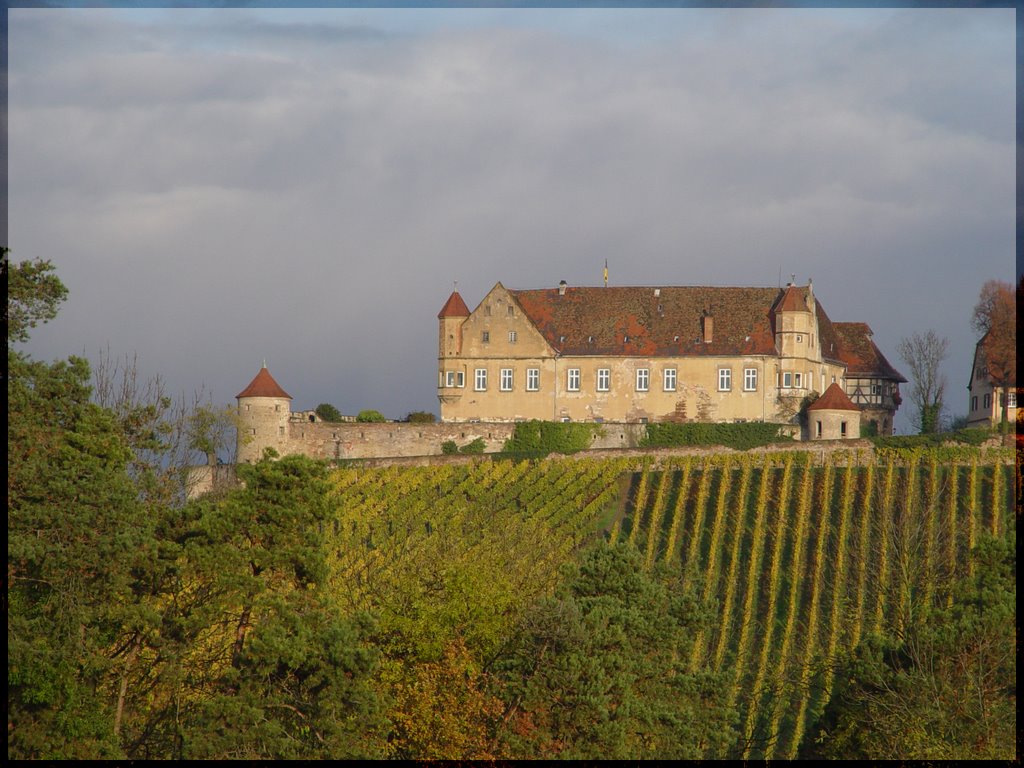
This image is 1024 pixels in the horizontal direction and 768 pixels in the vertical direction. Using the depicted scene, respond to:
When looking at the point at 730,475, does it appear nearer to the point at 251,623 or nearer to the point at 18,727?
the point at 251,623

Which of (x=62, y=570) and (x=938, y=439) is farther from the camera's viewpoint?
(x=938, y=439)

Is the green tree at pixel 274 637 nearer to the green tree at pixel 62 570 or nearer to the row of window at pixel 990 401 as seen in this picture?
the green tree at pixel 62 570

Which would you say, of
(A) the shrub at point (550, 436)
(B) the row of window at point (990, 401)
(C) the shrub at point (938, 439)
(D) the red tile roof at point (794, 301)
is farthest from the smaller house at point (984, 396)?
(A) the shrub at point (550, 436)

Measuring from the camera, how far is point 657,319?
203ft

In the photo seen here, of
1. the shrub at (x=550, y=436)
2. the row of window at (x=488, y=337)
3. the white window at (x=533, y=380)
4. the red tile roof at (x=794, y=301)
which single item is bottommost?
the shrub at (x=550, y=436)

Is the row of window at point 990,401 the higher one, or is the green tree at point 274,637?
the row of window at point 990,401

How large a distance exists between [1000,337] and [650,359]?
1277 cm

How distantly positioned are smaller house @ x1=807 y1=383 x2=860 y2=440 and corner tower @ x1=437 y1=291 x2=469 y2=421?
13.5 meters

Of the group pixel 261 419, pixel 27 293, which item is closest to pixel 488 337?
pixel 261 419

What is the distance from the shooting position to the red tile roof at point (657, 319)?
60438 millimetres

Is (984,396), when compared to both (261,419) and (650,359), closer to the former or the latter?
(650,359)

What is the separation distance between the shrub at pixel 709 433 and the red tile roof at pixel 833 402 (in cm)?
160

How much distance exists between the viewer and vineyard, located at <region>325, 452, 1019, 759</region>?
3028 cm

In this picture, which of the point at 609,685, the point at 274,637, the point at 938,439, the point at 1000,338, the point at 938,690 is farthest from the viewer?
the point at 1000,338
